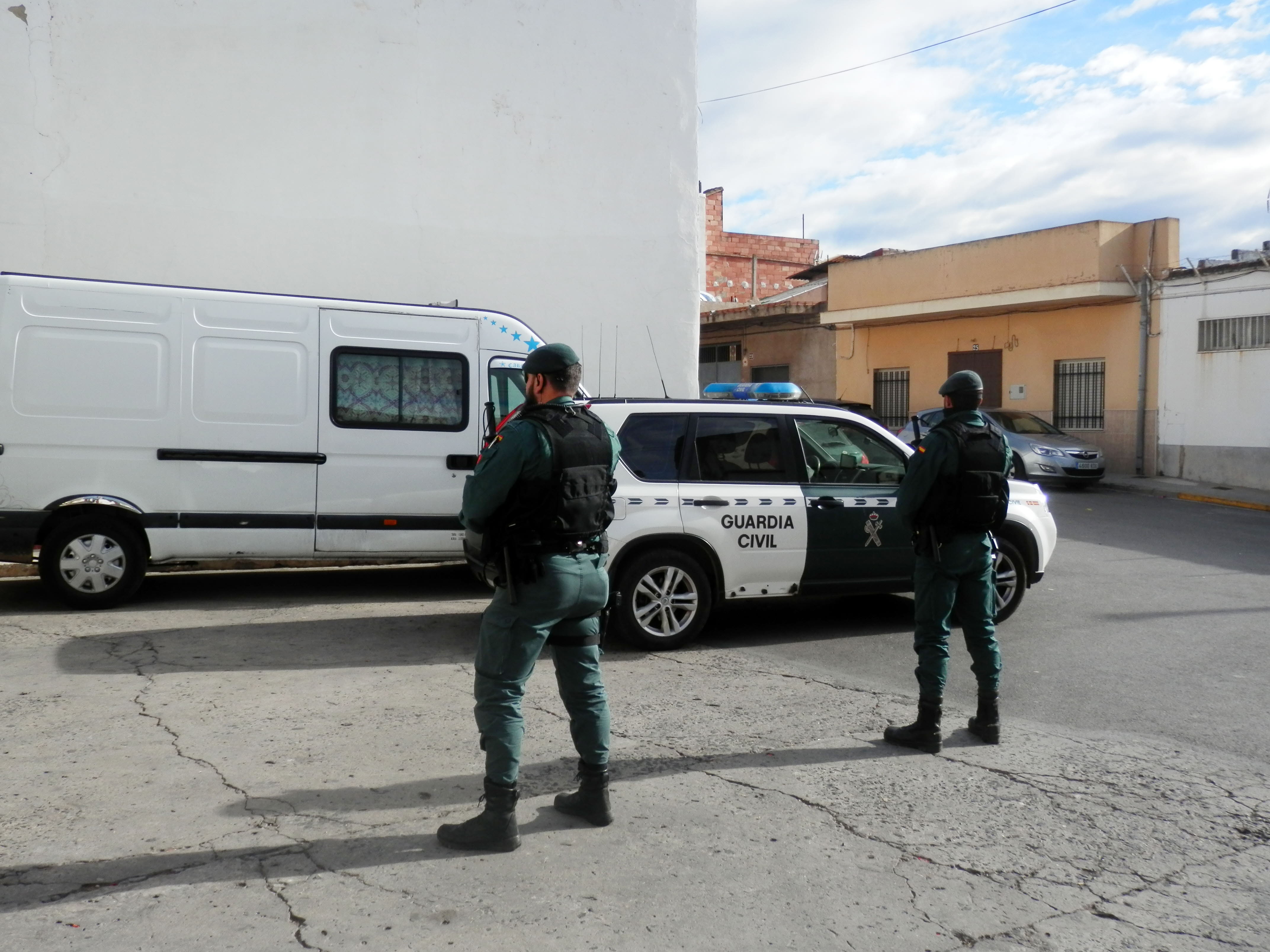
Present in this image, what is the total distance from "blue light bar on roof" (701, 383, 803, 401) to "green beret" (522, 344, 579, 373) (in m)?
3.95

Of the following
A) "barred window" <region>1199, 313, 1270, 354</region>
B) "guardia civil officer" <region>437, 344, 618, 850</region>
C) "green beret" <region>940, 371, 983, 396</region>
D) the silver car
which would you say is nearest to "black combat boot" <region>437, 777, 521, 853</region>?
"guardia civil officer" <region>437, 344, 618, 850</region>

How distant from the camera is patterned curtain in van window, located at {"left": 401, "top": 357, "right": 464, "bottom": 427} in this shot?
28.5 ft

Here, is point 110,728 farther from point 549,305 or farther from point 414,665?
point 549,305

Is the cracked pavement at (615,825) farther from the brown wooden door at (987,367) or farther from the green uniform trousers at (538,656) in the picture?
the brown wooden door at (987,367)

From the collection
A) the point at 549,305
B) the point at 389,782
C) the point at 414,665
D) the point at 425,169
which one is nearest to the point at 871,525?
the point at 414,665

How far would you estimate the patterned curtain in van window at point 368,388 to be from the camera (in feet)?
27.9

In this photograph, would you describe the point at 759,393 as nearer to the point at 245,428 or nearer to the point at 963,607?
the point at 963,607

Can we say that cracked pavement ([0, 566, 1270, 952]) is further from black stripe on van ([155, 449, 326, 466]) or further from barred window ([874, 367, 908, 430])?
barred window ([874, 367, 908, 430])

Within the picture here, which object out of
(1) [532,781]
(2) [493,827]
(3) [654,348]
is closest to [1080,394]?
(3) [654,348]

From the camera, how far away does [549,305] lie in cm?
1373

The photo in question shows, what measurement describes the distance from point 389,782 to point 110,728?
162 cm

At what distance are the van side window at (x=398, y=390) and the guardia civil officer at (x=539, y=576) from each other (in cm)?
476

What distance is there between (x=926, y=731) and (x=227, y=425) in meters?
5.61

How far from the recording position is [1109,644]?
7.45 m
